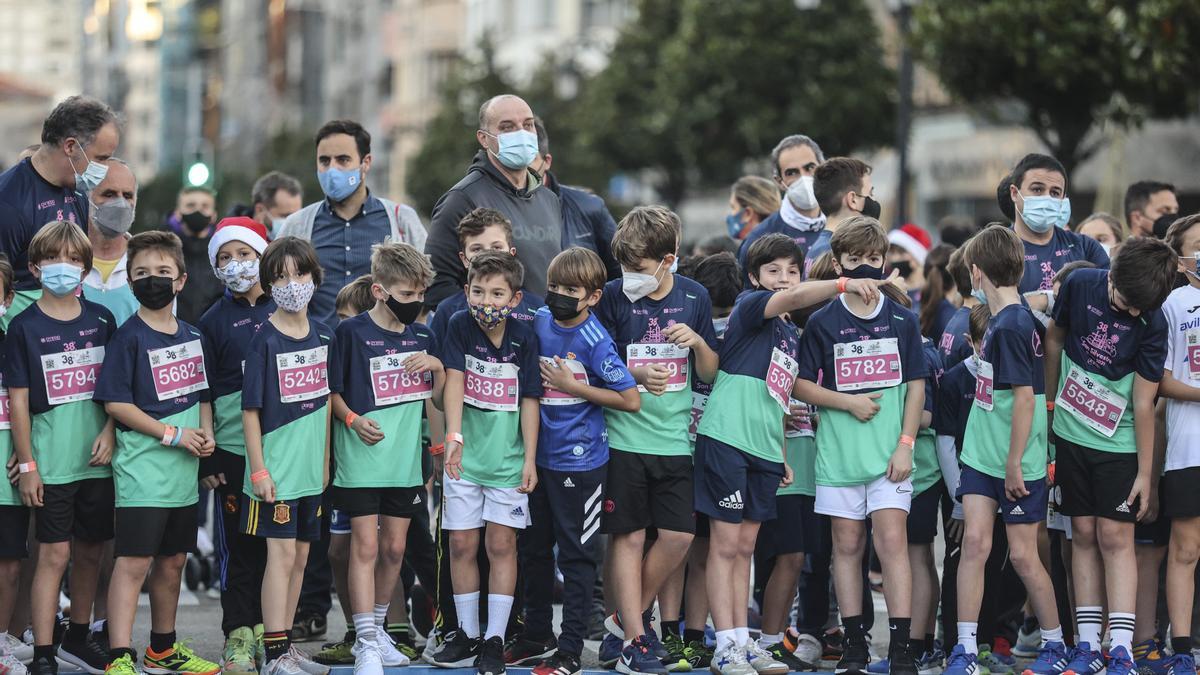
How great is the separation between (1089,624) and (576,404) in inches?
99.7

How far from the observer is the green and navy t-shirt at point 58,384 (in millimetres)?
7508

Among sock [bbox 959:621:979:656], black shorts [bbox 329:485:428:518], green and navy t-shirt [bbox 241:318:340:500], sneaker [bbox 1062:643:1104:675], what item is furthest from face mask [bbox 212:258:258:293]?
sneaker [bbox 1062:643:1104:675]

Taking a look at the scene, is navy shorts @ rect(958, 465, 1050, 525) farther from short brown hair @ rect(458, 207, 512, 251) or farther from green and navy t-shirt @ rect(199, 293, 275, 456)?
green and navy t-shirt @ rect(199, 293, 275, 456)

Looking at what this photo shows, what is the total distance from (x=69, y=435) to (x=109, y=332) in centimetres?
50

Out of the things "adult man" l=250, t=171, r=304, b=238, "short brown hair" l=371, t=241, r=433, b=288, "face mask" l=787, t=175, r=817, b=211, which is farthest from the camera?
"adult man" l=250, t=171, r=304, b=238

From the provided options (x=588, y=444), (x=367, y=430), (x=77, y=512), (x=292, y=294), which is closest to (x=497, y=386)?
(x=588, y=444)

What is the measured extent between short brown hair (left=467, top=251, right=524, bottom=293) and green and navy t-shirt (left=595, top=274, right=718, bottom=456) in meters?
0.47

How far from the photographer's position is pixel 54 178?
821 cm

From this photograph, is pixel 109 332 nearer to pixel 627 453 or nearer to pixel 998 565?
pixel 627 453

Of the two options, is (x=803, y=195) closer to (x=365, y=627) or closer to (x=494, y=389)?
(x=494, y=389)

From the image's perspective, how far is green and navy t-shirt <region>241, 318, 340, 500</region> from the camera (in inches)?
300

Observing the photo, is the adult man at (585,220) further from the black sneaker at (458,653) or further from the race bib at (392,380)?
the black sneaker at (458,653)

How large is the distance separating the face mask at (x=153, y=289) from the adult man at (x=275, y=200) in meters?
3.24

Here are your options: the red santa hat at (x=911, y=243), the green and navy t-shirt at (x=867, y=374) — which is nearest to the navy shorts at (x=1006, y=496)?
the green and navy t-shirt at (x=867, y=374)
